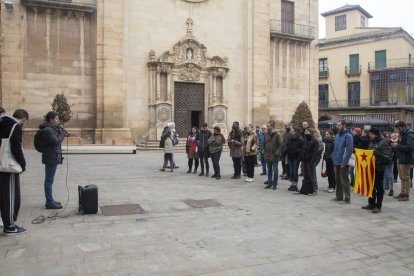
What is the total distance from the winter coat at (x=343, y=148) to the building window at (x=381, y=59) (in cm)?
3697

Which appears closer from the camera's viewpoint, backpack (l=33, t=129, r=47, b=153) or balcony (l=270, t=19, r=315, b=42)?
backpack (l=33, t=129, r=47, b=153)

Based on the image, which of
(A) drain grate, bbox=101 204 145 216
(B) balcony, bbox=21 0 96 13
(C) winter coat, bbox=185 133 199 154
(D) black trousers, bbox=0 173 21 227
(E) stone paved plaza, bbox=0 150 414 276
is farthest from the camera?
(B) balcony, bbox=21 0 96 13

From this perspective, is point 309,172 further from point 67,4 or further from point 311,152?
point 67,4

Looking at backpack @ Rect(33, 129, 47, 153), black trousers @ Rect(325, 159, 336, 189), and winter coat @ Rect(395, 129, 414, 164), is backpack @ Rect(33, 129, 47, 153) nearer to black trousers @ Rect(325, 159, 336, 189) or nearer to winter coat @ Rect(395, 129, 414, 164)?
black trousers @ Rect(325, 159, 336, 189)

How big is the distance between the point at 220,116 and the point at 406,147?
57.5 feet

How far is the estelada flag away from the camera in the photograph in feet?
25.2

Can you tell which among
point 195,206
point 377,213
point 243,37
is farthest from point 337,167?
point 243,37

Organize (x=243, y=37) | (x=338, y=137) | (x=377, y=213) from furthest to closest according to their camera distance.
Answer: (x=243, y=37)
(x=338, y=137)
(x=377, y=213)

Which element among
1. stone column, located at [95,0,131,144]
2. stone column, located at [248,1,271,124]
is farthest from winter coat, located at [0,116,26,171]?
stone column, located at [248,1,271,124]

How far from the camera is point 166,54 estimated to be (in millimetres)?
23875

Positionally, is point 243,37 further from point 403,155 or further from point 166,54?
point 403,155

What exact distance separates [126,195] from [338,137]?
465 centimetres

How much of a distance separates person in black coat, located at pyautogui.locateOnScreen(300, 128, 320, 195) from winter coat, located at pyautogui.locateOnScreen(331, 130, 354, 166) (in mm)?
806

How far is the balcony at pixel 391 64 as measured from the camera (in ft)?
132
